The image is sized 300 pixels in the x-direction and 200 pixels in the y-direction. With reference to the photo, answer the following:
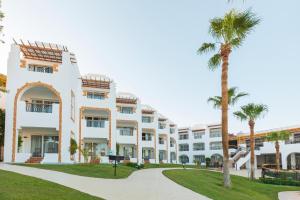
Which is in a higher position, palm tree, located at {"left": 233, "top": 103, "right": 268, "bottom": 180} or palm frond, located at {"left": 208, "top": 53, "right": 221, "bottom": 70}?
palm frond, located at {"left": 208, "top": 53, "right": 221, "bottom": 70}

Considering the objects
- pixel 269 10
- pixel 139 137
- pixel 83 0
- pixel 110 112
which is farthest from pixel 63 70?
pixel 139 137

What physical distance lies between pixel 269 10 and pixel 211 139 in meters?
57.7

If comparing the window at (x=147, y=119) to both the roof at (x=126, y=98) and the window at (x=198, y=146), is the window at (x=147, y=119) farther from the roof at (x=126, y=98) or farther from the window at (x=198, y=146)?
the window at (x=198, y=146)

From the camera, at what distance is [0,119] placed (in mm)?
28500

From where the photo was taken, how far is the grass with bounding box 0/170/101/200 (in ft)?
40.0

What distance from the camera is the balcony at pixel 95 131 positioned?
40.1 m

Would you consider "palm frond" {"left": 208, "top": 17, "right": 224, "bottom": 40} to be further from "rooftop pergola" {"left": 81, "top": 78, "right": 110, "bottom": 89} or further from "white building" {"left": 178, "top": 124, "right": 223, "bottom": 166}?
"white building" {"left": 178, "top": 124, "right": 223, "bottom": 166}

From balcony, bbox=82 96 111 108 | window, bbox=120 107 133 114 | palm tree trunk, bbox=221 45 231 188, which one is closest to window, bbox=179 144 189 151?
window, bbox=120 107 133 114

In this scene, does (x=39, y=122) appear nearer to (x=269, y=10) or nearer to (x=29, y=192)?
(x=29, y=192)

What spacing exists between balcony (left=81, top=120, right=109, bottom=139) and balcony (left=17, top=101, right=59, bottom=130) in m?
9.71

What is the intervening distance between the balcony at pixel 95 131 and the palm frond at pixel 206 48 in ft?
67.2

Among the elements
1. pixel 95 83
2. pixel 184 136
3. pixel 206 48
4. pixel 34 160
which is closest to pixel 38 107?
pixel 34 160

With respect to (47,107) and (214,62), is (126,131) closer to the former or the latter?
(47,107)

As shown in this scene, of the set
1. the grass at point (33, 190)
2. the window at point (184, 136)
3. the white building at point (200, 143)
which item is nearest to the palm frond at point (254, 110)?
the grass at point (33, 190)
